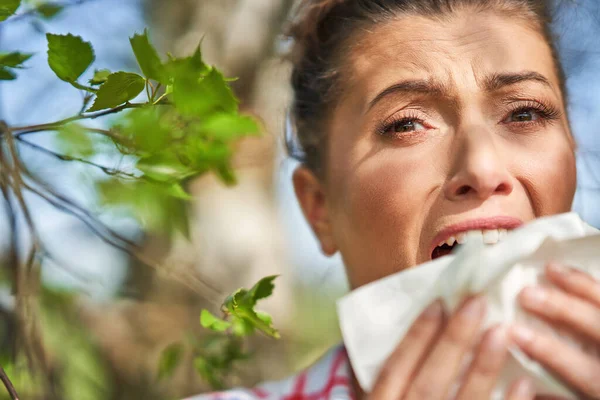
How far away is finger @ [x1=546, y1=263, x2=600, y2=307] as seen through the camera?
90 cm

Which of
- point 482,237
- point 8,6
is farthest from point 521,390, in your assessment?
point 8,6

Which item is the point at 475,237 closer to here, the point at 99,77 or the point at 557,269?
the point at 557,269

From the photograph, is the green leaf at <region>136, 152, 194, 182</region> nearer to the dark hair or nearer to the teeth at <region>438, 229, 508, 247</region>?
the teeth at <region>438, 229, 508, 247</region>

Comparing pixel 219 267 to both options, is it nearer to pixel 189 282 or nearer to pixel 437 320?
pixel 189 282

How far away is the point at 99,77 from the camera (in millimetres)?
1025

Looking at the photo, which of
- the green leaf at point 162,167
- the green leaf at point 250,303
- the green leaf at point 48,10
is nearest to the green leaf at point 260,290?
Answer: the green leaf at point 250,303

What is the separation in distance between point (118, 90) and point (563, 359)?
71 centimetres

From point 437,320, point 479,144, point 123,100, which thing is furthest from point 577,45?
point 123,100

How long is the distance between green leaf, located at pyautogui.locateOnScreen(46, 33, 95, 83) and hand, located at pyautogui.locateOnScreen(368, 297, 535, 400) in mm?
598

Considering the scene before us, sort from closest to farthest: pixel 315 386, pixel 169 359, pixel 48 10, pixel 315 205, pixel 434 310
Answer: pixel 434 310, pixel 48 10, pixel 315 386, pixel 315 205, pixel 169 359

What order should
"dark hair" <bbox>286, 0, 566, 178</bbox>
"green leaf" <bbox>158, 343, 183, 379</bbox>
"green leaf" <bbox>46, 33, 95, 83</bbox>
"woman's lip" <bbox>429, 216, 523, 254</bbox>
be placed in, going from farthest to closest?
1. "green leaf" <bbox>158, 343, 183, 379</bbox>
2. "dark hair" <bbox>286, 0, 566, 178</bbox>
3. "woman's lip" <bbox>429, 216, 523, 254</bbox>
4. "green leaf" <bbox>46, 33, 95, 83</bbox>

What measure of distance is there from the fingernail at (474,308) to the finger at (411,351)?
4 cm

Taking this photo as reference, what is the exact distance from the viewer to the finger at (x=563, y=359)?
90 cm

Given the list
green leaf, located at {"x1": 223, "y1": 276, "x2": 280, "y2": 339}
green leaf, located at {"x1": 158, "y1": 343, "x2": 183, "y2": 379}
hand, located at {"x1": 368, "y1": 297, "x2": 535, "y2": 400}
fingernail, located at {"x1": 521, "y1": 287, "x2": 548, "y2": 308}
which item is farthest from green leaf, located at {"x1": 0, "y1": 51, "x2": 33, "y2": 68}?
green leaf, located at {"x1": 158, "y1": 343, "x2": 183, "y2": 379}
